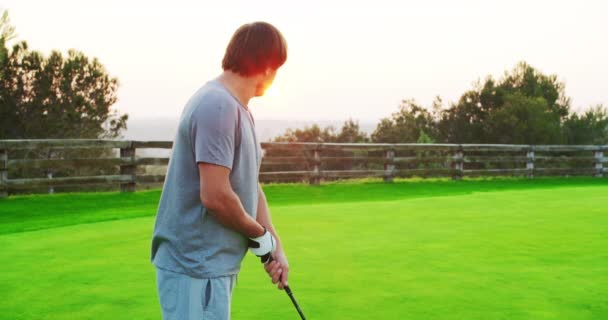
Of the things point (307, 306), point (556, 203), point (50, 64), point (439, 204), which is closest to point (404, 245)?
point (307, 306)

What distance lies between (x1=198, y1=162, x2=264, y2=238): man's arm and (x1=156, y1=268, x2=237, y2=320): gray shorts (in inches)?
8.6

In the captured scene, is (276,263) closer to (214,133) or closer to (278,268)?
(278,268)

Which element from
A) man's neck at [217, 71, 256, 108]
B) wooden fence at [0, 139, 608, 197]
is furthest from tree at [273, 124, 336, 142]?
man's neck at [217, 71, 256, 108]

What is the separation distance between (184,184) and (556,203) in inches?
443

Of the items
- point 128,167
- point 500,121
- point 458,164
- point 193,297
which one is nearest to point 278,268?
point 193,297

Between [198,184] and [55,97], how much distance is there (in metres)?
35.8

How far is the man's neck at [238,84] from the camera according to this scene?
Result: 248 cm

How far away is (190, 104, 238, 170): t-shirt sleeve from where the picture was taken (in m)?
2.31

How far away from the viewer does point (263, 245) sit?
2654 mm

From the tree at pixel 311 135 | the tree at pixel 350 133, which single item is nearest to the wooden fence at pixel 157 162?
the tree at pixel 350 133

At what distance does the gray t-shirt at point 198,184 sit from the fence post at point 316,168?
50.4 feet

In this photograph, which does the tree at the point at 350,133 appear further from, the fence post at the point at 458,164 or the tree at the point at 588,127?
the fence post at the point at 458,164

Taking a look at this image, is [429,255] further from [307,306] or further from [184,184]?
[184,184]

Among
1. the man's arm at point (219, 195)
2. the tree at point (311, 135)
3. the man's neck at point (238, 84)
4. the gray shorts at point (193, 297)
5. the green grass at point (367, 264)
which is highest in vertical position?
the tree at point (311, 135)
